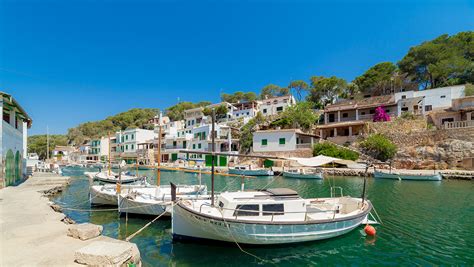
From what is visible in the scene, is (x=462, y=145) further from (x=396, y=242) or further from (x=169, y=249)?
(x=169, y=249)

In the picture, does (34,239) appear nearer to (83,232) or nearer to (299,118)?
(83,232)

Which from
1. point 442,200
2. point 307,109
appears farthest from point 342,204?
point 307,109

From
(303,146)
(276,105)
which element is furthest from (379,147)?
(276,105)

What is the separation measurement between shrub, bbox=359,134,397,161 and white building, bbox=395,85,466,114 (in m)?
10.3

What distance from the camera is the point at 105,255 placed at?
6.15 m

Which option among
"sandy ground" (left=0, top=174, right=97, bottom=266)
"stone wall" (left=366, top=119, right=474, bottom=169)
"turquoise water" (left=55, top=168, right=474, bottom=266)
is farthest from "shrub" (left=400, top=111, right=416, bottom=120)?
"sandy ground" (left=0, top=174, right=97, bottom=266)

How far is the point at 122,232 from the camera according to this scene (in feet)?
40.1

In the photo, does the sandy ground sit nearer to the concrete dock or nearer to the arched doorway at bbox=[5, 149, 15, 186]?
the concrete dock

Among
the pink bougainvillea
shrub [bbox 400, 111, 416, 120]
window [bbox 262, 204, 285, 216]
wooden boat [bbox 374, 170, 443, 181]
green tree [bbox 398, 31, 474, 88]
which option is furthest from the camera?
green tree [bbox 398, 31, 474, 88]

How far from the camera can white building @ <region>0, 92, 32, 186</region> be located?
60.1 feet

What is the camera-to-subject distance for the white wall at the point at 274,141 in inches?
1793

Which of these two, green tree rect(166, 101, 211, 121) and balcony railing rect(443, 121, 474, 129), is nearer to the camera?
balcony railing rect(443, 121, 474, 129)

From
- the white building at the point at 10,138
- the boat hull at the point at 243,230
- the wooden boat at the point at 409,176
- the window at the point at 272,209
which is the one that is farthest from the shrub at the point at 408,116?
the white building at the point at 10,138

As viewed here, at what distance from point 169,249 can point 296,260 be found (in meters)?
4.92
